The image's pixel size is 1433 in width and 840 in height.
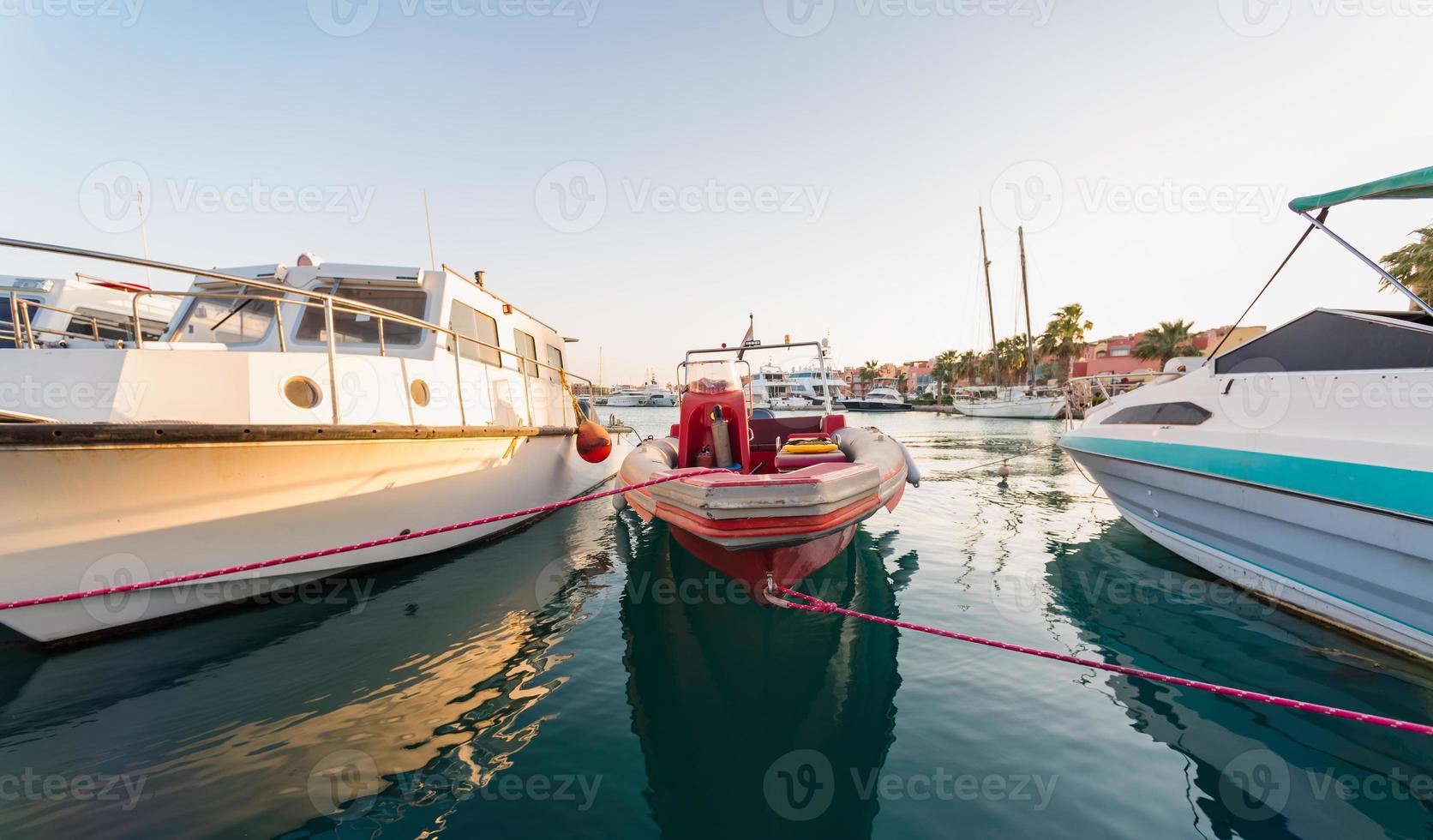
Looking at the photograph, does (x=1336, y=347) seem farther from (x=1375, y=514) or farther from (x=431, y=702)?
(x=431, y=702)

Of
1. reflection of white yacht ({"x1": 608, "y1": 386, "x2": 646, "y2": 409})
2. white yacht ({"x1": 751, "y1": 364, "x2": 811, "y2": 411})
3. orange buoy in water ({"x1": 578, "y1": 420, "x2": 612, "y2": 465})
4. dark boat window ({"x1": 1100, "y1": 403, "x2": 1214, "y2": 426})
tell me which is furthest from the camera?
reflection of white yacht ({"x1": 608, "y1": 386, "x2": 646, "y2": 409})

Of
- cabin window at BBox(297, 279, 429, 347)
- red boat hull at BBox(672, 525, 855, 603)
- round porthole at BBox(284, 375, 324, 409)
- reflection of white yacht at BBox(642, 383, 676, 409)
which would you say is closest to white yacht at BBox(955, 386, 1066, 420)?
red boat hull at BBox(672, 525, 855, 603)

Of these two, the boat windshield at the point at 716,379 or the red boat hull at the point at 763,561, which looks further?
the boat windshield at the point at 716,379

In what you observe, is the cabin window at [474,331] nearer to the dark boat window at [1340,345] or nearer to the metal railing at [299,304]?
the metal railing at [299,304]

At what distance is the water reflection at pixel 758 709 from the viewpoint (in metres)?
2.57

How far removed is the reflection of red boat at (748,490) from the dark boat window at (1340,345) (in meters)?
3.44

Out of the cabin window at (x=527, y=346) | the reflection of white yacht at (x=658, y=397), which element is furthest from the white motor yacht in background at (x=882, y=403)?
the cabin window at (x=527, y=346)

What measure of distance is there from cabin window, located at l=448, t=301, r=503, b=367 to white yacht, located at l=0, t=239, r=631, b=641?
1.71ft

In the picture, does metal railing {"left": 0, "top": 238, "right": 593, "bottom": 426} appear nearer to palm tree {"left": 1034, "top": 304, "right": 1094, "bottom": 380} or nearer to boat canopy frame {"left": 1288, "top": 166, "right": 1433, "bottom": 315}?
boat canopy frame {"left": 1288, "top": 166, "right": 1433, "bottom": 315}

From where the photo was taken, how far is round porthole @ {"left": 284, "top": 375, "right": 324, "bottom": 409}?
4934 mm

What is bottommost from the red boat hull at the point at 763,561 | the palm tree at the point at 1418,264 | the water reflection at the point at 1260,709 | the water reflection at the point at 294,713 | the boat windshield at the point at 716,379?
the water reflection at the point at 1260,709

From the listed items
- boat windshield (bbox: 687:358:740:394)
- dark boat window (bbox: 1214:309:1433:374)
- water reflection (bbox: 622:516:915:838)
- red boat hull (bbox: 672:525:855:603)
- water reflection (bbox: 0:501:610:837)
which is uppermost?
boat windshield (bbox: 687:358:740:394)

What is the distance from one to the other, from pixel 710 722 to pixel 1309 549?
16.4ft

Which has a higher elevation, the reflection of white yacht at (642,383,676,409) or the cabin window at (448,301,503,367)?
the reflection of white yacht at (642,383,676,409)
